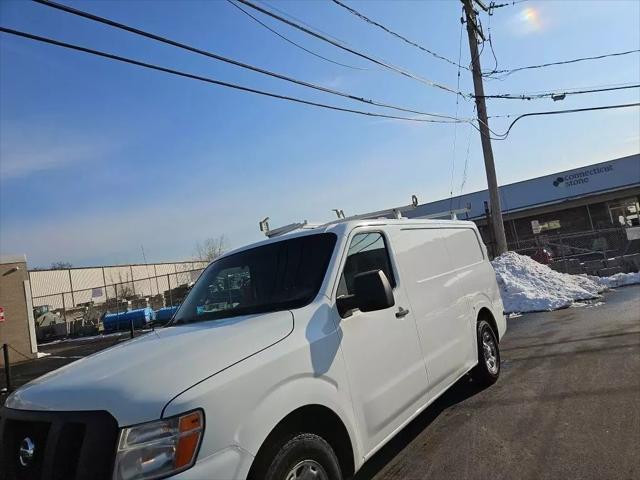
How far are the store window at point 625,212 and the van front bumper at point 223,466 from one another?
39.3 m

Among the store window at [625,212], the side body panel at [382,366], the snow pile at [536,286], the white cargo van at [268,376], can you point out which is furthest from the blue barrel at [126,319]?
the store window at [625,212]

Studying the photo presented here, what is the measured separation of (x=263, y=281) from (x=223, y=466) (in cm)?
175

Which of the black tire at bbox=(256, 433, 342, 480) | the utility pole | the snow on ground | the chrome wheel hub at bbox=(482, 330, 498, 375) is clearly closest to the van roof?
the black tire at bbox=(256, 433, 342, 480)

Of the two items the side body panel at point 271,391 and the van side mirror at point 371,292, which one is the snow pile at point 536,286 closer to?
the van side mirror at point 371,292

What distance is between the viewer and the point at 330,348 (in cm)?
340

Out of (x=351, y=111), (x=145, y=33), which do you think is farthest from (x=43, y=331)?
(x=145, y=33)

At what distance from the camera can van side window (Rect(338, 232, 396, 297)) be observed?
396 cm

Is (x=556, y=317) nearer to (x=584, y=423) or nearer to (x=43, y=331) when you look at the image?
(x=584, y=423)

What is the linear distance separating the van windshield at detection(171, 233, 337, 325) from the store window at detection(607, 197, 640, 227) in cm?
3774

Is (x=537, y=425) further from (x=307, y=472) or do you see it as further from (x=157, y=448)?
(x=157, y=448)

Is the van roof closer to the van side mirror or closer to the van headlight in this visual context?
the van side mirror

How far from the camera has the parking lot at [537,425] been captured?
13.5 ft

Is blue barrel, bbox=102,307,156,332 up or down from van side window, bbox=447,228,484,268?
down

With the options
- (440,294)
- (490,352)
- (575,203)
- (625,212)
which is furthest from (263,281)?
(625,212)
